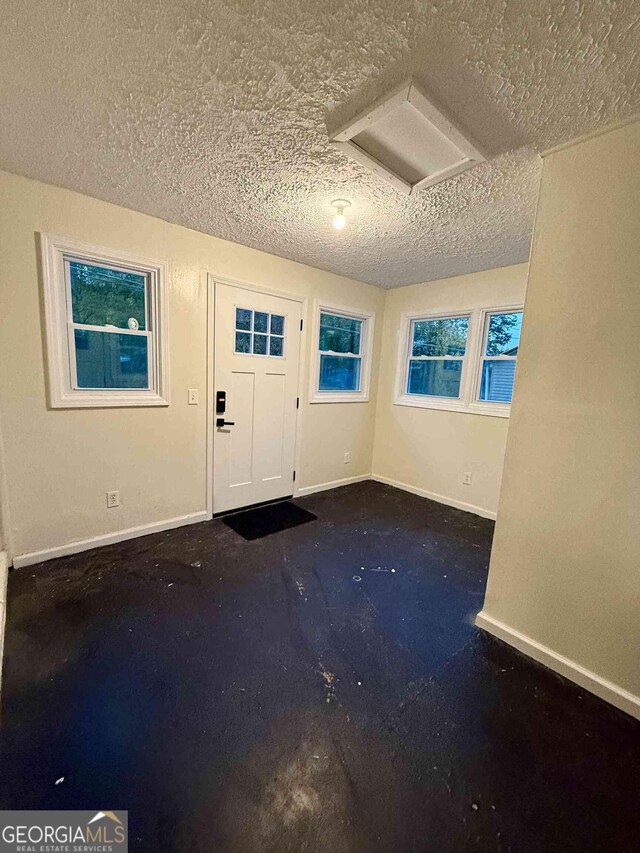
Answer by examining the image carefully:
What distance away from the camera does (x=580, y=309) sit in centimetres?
146

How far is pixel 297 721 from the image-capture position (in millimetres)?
1325

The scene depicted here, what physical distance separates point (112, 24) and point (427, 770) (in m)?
2.66

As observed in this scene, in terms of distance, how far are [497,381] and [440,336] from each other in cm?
81

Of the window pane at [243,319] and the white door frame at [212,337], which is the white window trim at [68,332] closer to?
the white door frame at [212,337]

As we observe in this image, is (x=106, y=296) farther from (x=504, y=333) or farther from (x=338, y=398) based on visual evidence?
(x=504, y=333)

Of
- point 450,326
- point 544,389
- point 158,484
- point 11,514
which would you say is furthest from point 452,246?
point 11,514

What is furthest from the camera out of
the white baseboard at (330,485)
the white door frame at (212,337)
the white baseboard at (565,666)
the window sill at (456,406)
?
the white baseboard at (330,485)

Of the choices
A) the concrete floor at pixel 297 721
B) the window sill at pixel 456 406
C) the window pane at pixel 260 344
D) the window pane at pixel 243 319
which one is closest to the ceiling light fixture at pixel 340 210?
the window pane at pixel 243 319

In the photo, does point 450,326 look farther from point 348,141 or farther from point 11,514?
point 11,514

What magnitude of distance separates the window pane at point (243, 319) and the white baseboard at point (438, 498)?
2455mm

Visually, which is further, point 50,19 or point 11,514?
point 11,514

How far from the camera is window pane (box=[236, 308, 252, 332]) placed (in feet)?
9.75

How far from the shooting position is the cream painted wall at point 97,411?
6.64ft

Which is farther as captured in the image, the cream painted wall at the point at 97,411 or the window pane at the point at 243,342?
the window pane at the point at 243,342
